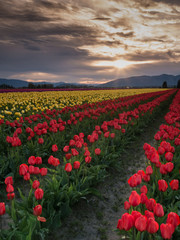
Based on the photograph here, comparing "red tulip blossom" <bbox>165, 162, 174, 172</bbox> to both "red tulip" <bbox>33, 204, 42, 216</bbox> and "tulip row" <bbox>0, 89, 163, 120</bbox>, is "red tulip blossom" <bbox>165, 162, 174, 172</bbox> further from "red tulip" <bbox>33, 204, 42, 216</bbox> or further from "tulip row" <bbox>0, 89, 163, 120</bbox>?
"tulip row" <bbox>0, 89, 163, 120</bbox>

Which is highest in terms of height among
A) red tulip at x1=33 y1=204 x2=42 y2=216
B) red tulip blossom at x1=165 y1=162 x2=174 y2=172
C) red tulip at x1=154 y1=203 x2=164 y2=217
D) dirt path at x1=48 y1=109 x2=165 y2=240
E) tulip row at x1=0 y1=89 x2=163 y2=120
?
tulip row at x1=0 y1=89 x2=163 y2=120

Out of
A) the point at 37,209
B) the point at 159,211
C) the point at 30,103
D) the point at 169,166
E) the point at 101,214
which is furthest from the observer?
the point at 30,103

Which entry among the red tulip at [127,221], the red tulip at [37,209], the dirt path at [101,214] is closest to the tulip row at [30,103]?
the dirt path at [101,214]

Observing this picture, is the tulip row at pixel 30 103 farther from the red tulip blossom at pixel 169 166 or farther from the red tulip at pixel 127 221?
the red tulip at pixel 127 221

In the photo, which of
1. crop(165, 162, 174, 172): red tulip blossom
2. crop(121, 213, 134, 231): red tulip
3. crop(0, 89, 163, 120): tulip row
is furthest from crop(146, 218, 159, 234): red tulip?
crop(0, 89, 163, 120): tulip row

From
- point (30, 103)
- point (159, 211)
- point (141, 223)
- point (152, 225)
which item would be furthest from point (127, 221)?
point (30, 103)

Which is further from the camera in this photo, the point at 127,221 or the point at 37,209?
the point at 37,209

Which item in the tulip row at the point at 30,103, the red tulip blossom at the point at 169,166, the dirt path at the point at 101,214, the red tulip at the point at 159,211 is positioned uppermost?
the tulip row at the point at 30,103

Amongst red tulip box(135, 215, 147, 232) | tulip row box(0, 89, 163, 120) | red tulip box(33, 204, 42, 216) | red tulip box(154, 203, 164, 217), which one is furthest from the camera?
tulip row box(0, 89, 163, 120)

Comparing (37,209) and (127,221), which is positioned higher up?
(127,221)

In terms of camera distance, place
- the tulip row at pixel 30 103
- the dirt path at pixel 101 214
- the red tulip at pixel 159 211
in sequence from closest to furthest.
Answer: the red tulip at pixel 159 211 → the dirt path at pixel 101 214 → the tulip row at pixel 30 103

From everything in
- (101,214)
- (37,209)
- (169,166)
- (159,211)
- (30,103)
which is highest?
(30,103)

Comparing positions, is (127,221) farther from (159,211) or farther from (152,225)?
(159,211)

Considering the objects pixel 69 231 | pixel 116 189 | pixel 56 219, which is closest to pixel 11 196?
pixel 56 219
